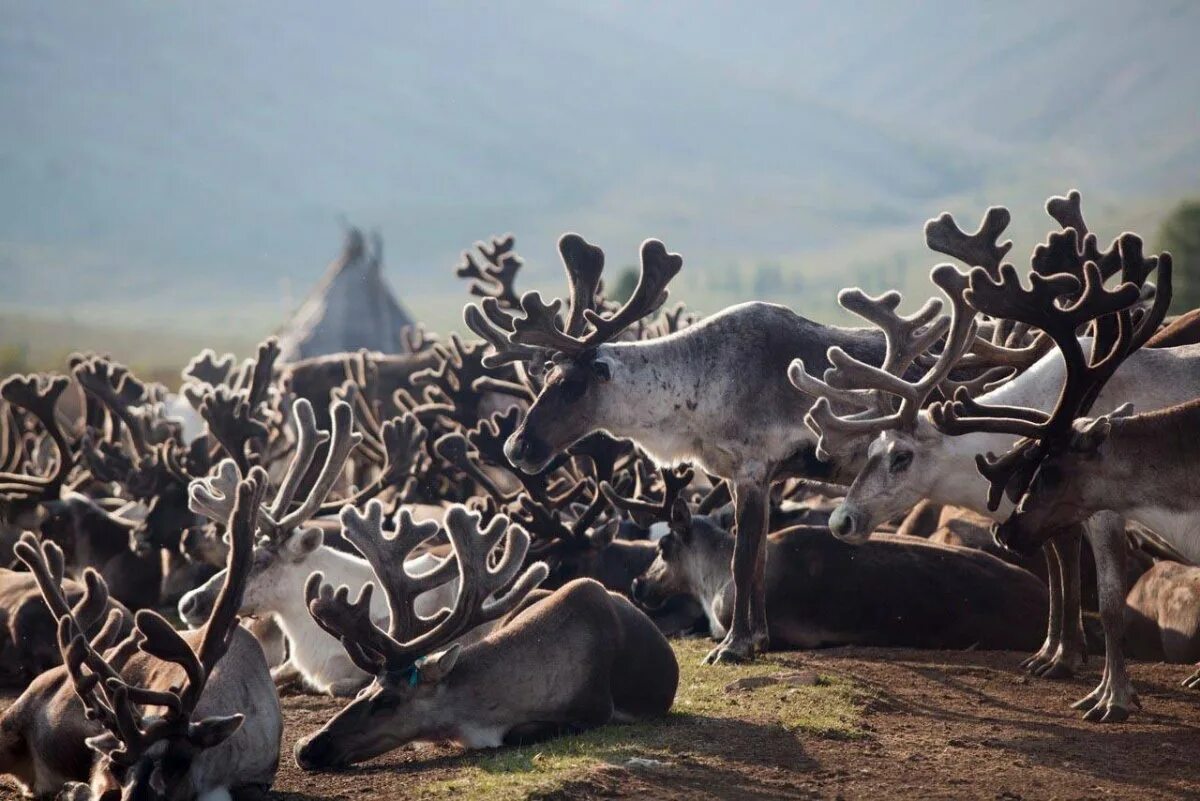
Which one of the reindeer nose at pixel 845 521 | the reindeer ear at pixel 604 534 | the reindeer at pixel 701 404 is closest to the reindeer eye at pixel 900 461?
the reindeer nose at pixel 845 521

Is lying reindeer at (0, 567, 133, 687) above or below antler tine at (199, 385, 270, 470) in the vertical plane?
below

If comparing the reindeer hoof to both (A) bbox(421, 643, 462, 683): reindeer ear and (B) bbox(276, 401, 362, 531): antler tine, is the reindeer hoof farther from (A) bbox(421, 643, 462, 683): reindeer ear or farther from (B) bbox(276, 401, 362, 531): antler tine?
(A) bbox(421, 643, 462, 683): reindeer ear

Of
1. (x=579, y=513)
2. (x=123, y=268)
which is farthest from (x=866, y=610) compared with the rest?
(x=123, y=268)

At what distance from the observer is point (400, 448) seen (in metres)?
12.3

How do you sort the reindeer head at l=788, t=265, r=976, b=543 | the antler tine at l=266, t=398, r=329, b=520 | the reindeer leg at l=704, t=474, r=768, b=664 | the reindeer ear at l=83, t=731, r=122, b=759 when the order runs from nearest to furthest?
the reindeer ear at l=83, t=731, r=122, b=759, the reindeer head at l=788, t=265, r=976, b=543, the antler tine at l=266, t=398, r=329, b=520, the reindeer leg at l=704, t=474, r=768, b=664

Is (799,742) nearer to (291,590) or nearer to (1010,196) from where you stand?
(291,590)

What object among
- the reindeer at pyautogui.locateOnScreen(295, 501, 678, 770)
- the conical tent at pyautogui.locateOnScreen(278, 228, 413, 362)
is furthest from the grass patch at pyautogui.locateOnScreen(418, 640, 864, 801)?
the conical tent at pyautogui.locateOnScreen(278, 228, 413, 362)

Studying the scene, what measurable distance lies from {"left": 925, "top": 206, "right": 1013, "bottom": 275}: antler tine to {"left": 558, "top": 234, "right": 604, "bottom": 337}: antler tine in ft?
8.26

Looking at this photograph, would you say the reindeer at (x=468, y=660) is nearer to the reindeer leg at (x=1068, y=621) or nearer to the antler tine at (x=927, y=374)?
the antler tine at (x=927, y=374)

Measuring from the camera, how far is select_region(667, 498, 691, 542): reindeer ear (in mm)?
10828

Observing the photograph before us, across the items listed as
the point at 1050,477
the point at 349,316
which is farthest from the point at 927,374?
the point at 349,316

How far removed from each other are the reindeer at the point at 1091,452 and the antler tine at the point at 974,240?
97cm

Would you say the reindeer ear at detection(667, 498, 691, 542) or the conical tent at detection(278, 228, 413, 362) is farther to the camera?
the conical tent at detection(278, 228, 413, 362)

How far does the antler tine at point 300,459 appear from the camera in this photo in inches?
339
